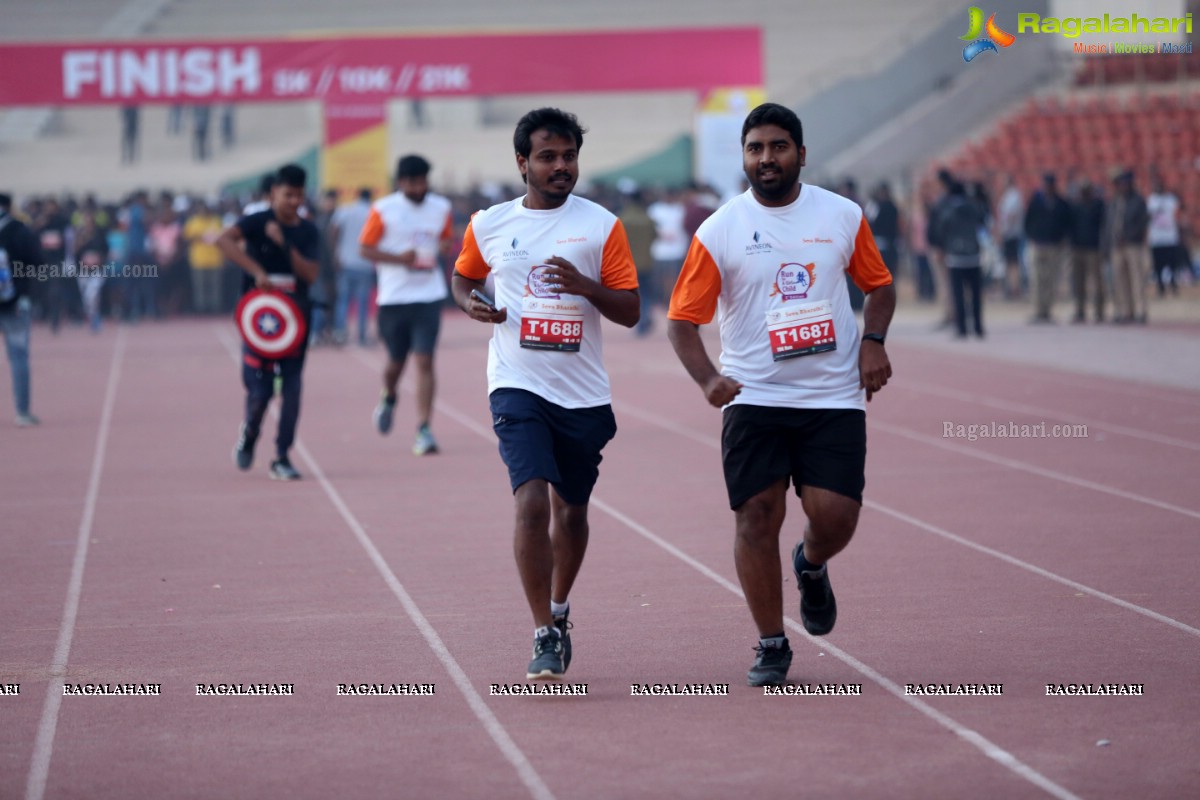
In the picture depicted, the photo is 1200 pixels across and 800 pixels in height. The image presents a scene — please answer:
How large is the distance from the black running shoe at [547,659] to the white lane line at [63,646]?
1.60m

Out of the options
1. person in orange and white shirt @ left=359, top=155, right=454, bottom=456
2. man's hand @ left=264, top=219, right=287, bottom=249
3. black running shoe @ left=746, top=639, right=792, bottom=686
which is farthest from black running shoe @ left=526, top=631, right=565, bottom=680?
person in orange and white shirt @ left=359, top=155, right=454, bottom=456

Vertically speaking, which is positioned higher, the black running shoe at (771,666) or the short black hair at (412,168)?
the short black hair at (412,168)

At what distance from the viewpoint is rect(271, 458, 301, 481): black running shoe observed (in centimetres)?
1212

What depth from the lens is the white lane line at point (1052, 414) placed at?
43.4ft

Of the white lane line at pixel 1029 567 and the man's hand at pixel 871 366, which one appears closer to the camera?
the man's hand at pixel 871 366

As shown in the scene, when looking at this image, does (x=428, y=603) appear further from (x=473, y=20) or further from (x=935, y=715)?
(x=473, y=20)

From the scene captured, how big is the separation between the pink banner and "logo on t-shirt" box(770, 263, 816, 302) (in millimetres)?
25348

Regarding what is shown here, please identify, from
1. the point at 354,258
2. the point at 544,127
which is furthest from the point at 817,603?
the point at 354,258

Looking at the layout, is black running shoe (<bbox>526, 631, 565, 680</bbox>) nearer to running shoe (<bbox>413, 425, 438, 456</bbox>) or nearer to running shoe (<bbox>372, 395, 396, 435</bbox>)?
running shoe (<bbox>413, 425, 438, 456</bbox>)

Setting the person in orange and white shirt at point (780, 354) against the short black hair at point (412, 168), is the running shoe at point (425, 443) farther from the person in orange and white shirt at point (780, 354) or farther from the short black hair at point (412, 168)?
the person in orange and white shirt at point (780, 354)

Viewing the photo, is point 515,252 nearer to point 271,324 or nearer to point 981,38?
point 271,324

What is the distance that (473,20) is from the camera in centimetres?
4697

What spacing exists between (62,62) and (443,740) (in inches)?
1076

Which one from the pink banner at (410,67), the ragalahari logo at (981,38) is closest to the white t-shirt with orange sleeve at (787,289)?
the pink banner at (410,67)
